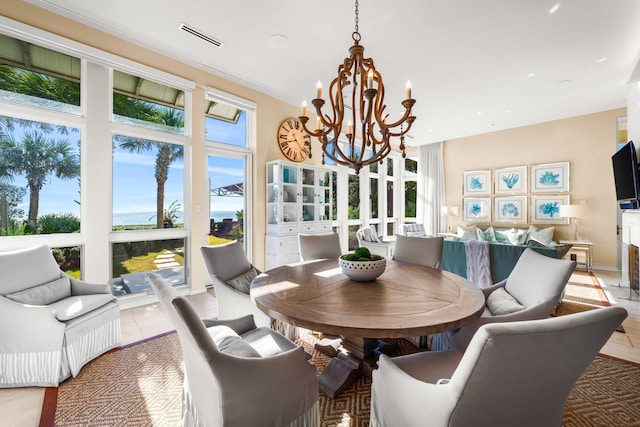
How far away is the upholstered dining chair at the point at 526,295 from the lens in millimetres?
1496

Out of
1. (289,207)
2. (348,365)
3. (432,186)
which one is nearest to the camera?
(348,365)

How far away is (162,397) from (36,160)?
2.69 m

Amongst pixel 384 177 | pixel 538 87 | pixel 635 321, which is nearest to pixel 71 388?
pixel 635 321

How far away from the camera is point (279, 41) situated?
3029mm

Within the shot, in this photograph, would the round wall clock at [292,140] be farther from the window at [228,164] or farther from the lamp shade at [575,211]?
the lamp shade at [575,211]

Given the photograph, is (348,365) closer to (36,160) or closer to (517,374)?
(517,374)

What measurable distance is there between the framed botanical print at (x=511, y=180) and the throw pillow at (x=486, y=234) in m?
0.94

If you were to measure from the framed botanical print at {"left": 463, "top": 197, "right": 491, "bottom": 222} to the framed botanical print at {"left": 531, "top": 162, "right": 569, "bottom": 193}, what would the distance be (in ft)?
3.04

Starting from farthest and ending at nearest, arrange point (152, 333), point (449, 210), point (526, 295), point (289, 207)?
point (449, 210)
point (289, 207)
point (152, 333)
point (526, 295)

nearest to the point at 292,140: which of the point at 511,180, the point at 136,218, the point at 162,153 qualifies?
the point at 162,153

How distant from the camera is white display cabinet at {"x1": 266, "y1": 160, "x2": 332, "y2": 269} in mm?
4332

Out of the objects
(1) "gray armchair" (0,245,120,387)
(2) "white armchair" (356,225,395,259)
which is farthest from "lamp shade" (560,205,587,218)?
(1) "gray armchair" (0,245,120,387)

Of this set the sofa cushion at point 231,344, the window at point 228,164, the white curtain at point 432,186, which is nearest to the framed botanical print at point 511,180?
the white curtain at point 432,186

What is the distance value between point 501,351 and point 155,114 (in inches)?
161
